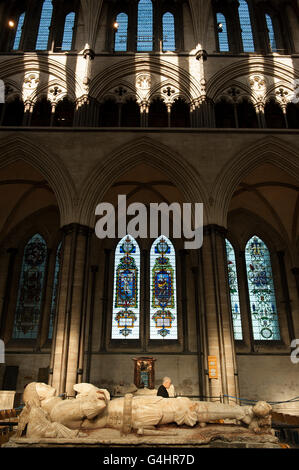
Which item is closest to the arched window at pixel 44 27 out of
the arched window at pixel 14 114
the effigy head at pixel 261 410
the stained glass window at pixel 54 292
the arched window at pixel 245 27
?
the arched window at pixel 14 114

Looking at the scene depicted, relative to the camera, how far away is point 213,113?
12.7 meters

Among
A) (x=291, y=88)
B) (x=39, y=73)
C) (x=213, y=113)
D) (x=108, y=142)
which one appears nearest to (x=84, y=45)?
(x=39, y=73)

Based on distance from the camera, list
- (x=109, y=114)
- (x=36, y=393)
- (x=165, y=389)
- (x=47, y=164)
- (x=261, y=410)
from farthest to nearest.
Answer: (x=109, y=114) < (x=47, y=164) < (x=165, y=389) < (x=36, y=393) < (x=261, y=410)

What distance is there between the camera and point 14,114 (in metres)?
13.6

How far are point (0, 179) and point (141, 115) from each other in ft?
18.5

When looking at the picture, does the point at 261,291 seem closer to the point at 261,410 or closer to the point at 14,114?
the point at 261,410

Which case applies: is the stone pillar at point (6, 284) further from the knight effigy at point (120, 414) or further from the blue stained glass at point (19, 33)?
the knight effigy at point (120, 414)

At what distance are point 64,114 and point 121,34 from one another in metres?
Result: 4.35

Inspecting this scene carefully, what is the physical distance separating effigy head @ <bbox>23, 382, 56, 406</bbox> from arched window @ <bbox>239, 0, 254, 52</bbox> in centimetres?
1445

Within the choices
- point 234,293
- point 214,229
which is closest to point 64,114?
point 214,229

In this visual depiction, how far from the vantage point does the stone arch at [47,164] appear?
436 inches

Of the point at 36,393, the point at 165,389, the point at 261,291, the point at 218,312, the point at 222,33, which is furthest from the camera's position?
the point at 222,33

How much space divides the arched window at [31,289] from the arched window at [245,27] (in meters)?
11.5

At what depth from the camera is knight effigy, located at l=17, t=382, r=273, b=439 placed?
4.19 metres
